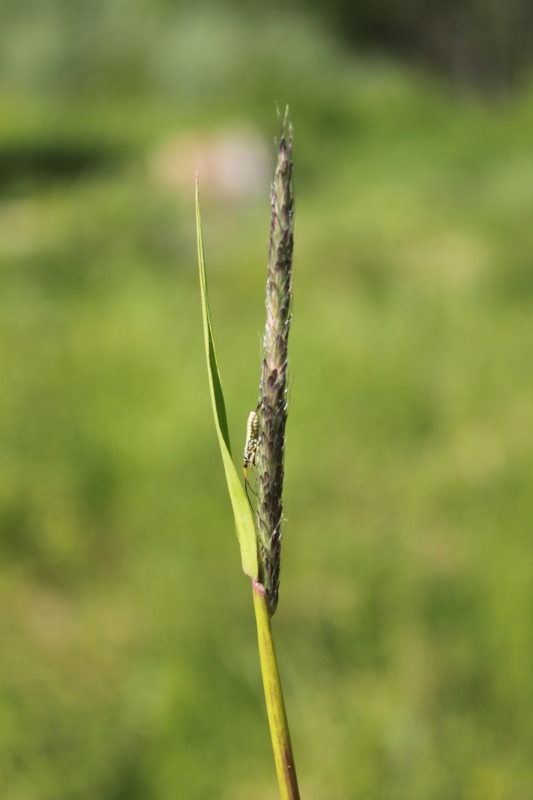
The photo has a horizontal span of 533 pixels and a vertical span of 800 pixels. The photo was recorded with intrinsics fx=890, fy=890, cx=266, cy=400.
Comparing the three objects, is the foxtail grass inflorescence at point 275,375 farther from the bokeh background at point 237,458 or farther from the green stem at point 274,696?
the bokeh background at point 237,458

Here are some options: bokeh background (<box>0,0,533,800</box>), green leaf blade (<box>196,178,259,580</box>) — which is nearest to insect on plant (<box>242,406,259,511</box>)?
green leaf blade (<box>196,178,259,580</box>)

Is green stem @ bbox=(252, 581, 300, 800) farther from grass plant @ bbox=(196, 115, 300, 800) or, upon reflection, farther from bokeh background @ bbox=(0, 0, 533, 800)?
bokeh background @ bbox=(0, 0, 533, 800)

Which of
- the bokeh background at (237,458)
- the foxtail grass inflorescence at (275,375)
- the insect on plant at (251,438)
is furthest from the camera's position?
the bokeh background at (237,458)

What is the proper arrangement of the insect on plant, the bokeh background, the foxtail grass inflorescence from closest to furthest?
the foxtail grass inflorescence < the insect on plant < the bokeh background

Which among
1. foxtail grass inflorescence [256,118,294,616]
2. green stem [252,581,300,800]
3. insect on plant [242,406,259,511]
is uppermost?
foxtail grass inflorescence [256,118,294,616]

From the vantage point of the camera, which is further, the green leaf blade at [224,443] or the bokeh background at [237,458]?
the bokeh background at [237,458]

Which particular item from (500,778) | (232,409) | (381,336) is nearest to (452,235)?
(381,336)

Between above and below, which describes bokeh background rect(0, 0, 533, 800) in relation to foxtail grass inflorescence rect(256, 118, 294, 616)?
below

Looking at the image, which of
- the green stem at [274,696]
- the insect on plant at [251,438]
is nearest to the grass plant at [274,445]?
the green stem at [274,696]

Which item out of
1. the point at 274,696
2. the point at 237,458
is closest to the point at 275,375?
the point at 274,696
